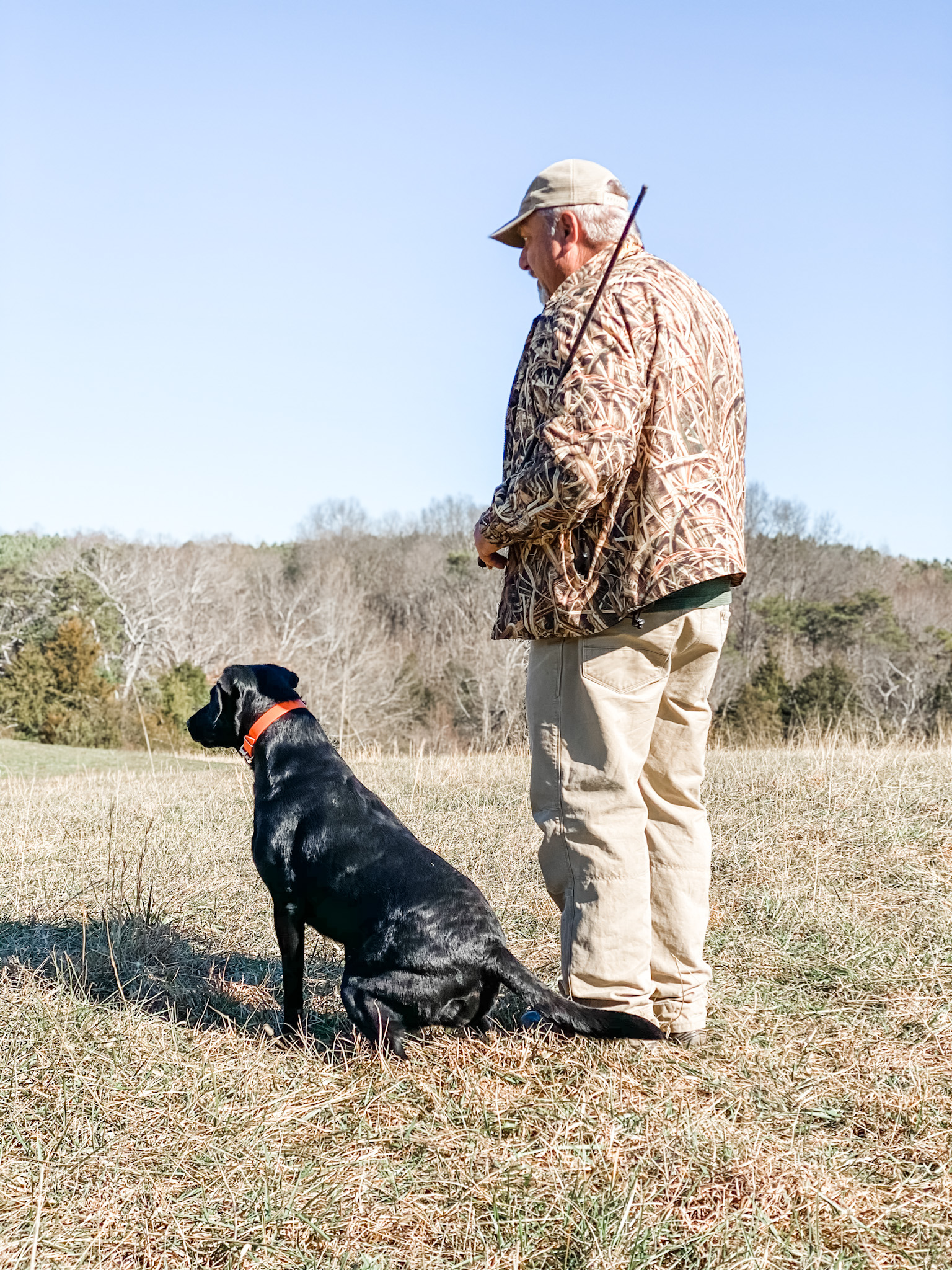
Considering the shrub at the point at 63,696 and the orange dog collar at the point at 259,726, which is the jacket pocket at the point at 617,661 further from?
the shrub at the point at 63,696

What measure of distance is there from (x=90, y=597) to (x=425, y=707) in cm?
1214

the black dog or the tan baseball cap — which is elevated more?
the tan baseball cap

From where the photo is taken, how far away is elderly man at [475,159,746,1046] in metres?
2.69

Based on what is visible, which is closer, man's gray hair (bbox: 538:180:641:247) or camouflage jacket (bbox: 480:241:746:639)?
camouflage jacket (bbox: 480:241:746:639)

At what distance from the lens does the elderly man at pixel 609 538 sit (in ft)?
8.83

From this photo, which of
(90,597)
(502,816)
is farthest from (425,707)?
(502,816)

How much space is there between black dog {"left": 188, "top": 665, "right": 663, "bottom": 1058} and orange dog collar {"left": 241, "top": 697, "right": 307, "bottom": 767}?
2 centimetres

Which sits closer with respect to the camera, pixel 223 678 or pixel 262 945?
pixel 223 678

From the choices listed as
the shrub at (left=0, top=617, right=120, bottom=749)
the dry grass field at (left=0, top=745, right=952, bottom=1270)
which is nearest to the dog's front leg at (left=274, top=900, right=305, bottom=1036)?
the dry grass field at (left=0, top=745, right=952, bottom=1270)

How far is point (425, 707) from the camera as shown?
36.7 meters

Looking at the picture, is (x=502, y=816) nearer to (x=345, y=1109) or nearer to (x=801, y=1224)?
(x=345, y=1109)

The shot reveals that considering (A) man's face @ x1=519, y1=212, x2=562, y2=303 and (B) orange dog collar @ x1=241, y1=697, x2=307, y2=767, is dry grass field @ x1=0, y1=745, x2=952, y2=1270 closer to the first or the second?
(B) orange dog collar @ x1=241, y1=697, x2=307, y2=767

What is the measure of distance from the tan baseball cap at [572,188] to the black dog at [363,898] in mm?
1704

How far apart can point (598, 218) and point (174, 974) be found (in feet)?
9.69
